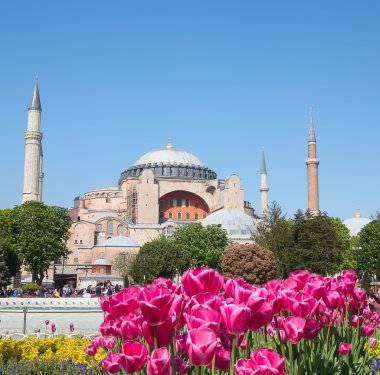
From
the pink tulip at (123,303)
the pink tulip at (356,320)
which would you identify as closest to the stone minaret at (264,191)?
the pink tulip at (356,320)

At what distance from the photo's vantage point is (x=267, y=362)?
2.20 m

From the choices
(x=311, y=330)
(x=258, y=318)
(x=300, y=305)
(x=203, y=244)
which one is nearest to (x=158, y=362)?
(x=258, y=318)

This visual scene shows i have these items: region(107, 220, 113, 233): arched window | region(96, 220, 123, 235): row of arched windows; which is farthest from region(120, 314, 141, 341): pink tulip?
region(107, 220, 113, 233): arched window

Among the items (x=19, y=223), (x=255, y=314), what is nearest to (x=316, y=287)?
(x=255, y=314)

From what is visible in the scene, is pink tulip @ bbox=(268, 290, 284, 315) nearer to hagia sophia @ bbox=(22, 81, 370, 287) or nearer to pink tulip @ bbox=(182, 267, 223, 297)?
pink tulip @ bbox=(182, 267, 223, 297)

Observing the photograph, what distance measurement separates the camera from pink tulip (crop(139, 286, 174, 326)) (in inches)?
86.2

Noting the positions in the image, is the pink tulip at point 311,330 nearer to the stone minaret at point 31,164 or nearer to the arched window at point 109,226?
the stone minaret at point 31,164

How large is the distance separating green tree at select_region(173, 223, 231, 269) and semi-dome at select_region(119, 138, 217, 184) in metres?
22.3

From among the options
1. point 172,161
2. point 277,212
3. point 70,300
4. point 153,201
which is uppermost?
point 172,161

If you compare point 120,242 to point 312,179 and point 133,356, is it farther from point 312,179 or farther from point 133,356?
point 133,356

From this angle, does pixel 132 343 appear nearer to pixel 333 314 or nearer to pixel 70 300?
pixel 333 314

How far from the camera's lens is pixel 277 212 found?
29.6m

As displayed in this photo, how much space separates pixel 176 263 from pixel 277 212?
23.2ft

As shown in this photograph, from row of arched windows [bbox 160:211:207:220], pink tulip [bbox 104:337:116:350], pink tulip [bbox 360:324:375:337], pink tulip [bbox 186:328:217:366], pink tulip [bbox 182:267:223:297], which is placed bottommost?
pink tulip [bbox 104:337:116:350]
